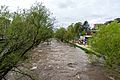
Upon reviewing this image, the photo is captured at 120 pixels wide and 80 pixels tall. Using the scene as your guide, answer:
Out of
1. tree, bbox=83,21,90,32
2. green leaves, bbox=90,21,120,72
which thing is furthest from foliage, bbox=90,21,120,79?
tree, bbox=83,21,90,32

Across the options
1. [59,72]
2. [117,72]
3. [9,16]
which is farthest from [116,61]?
[9,16]

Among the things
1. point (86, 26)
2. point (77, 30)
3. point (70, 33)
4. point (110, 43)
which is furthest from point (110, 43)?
point (86, 26)

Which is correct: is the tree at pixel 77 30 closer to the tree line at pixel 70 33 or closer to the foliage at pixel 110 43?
the tree line at pixel 70 33

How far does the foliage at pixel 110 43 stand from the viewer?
31234mm

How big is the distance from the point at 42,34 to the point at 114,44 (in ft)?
34.3

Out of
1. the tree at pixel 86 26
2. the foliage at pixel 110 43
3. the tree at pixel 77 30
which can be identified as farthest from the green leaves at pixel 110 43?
the tree at pixel 86 26

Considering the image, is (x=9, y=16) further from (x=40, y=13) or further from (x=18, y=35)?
(x=40, y=13)

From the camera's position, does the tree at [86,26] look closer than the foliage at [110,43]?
No

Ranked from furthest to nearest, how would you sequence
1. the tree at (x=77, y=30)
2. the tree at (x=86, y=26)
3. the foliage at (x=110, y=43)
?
1. the tree at (x=86, y=26)
2. the tree at (x=77, y=30)
3. the foliage at (x=110, y=43)

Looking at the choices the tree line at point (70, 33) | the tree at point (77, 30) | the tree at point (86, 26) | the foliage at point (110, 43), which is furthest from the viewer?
the tree at point (86, 26)

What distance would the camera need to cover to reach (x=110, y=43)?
32.2m

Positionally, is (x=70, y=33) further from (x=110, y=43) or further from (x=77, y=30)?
(x=110, y=43)

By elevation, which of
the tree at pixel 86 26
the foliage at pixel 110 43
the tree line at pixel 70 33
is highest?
the tree at pixel 86 26

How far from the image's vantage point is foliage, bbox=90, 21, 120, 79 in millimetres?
31234
